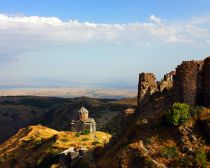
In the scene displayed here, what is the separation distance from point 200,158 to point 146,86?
12472 millimetres

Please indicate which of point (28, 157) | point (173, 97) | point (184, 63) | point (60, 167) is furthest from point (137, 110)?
point (28, 157)

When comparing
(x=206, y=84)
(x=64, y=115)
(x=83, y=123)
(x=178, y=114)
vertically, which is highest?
(x=206, y=84)

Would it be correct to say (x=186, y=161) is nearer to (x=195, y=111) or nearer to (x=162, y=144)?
(x=162, y=144)

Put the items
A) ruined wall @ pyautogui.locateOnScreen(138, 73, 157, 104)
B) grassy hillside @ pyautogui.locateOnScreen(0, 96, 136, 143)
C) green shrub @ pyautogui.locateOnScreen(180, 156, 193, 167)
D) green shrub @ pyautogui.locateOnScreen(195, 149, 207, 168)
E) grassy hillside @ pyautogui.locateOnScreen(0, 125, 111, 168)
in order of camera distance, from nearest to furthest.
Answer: green shrub @ pyautogui.locateOnScreen(195, 149, 207, 168)
green shrub @ pyautogui.locateOnScreen(180, 156, 193, 167)
ruined wall @ pyautogui.locateOnScreen(138, 73, 157, 104)
grassy hillside @ pyautogui.locateOnScreen(0, 125, 111, 168)
grassy hillside @ pyautogui.locateOnScreen(0, 96, 136, 143)

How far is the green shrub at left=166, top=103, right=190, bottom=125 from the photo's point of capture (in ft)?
136

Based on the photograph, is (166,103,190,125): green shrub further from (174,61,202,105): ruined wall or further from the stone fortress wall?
the stone fortress wall

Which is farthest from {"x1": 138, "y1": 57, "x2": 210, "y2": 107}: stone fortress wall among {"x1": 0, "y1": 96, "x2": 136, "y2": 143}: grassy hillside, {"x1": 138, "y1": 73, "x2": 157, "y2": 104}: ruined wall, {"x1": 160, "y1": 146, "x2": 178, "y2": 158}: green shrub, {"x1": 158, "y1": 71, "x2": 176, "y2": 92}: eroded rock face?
{"x1": 0, "y1": 96, "x2": 136, "y2": 143}: grassy hillside

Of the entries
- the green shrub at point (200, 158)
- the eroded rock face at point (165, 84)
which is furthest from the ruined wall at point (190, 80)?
the green shrub at point (200, 158)

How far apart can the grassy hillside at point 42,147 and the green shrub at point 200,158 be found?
23490 millimetres

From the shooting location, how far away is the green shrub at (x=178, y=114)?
41438mm

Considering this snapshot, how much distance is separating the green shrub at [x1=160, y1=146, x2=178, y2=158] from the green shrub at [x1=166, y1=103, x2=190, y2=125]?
2611 millimetres

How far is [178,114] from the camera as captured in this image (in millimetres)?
41312

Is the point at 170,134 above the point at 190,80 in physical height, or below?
below

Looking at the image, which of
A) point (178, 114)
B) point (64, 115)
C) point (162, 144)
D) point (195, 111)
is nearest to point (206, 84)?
point (195, 111)
